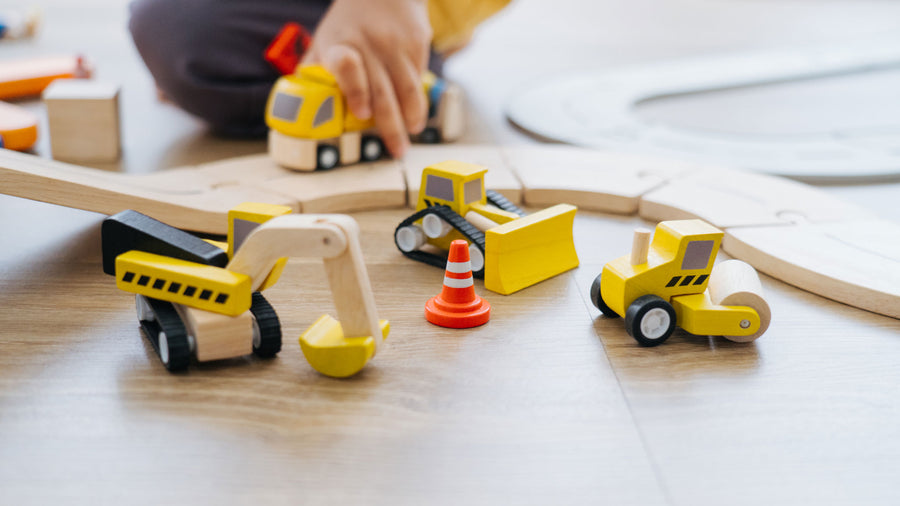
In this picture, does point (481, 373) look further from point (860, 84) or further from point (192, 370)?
point (860, 84)

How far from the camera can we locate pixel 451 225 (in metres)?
1.01

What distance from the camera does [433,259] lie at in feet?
3.43

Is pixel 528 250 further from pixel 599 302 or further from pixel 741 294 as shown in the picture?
pixel 741 294

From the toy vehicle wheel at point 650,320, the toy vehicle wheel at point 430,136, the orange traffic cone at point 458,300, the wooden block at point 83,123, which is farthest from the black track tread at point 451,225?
the wooden block at point 83,123

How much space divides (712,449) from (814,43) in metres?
2.45

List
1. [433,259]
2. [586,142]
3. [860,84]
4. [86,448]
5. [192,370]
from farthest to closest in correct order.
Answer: [860,84]
[586,142]
[433,259]
[192,370]
[86,448]

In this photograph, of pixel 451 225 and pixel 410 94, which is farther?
pixel 410 94

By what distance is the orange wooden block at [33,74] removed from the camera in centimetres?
181

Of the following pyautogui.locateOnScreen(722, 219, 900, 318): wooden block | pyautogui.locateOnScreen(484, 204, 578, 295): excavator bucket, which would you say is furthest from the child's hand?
pyautogui.locateOnScreen(722, 219, 900, 318): wooden block

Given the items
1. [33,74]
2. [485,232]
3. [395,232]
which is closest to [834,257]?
[485,232]

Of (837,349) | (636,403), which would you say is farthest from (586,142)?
(636,403)

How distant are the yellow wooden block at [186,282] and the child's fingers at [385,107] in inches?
25.4

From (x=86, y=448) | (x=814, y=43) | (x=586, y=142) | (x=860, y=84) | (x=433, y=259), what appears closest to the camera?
(x=86, y=448)

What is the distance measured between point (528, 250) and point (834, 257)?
39cm
